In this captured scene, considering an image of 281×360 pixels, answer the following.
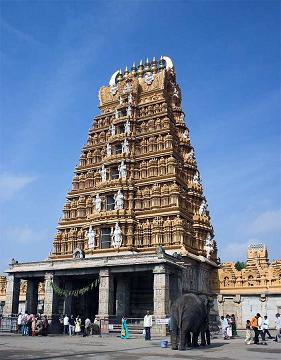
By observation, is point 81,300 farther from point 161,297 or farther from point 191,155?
point 191,155

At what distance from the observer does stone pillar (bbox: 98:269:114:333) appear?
32.6m

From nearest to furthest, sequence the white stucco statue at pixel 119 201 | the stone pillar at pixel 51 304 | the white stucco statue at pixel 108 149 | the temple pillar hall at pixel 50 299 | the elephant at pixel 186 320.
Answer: the elephant at pixel 186 320 → the stone pillar at pixel 51 304 → the temple pillar hall at pixel 50 299 → the white stucco statue at pixel 119 201 → the white stucco statue at pixel 108 149

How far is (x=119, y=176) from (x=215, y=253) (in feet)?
44.0

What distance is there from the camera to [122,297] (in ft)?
120

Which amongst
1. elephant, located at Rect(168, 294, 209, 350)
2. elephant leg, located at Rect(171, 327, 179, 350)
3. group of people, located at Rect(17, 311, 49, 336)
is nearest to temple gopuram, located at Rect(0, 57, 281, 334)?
group of people, located at Rect(17, 311, 49, 336)

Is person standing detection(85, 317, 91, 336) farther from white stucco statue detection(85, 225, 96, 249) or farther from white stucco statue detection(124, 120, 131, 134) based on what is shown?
white stucco statue detection(124, 120, 131, 134)

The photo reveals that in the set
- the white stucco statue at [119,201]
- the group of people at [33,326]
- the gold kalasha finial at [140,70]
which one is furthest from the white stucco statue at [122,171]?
the group of people at [33,326]

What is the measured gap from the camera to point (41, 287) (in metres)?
48.0

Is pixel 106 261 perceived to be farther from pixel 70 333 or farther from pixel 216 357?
pixel 216 357

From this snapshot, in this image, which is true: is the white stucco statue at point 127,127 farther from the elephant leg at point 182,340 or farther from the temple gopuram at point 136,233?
the elephant leg at point 182,340

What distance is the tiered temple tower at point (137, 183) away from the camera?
40.2 m

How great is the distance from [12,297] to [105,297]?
9894 millimetres

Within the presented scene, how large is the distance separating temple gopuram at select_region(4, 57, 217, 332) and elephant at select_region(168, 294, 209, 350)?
9132mm

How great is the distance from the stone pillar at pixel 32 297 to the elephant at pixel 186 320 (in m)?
21.3
